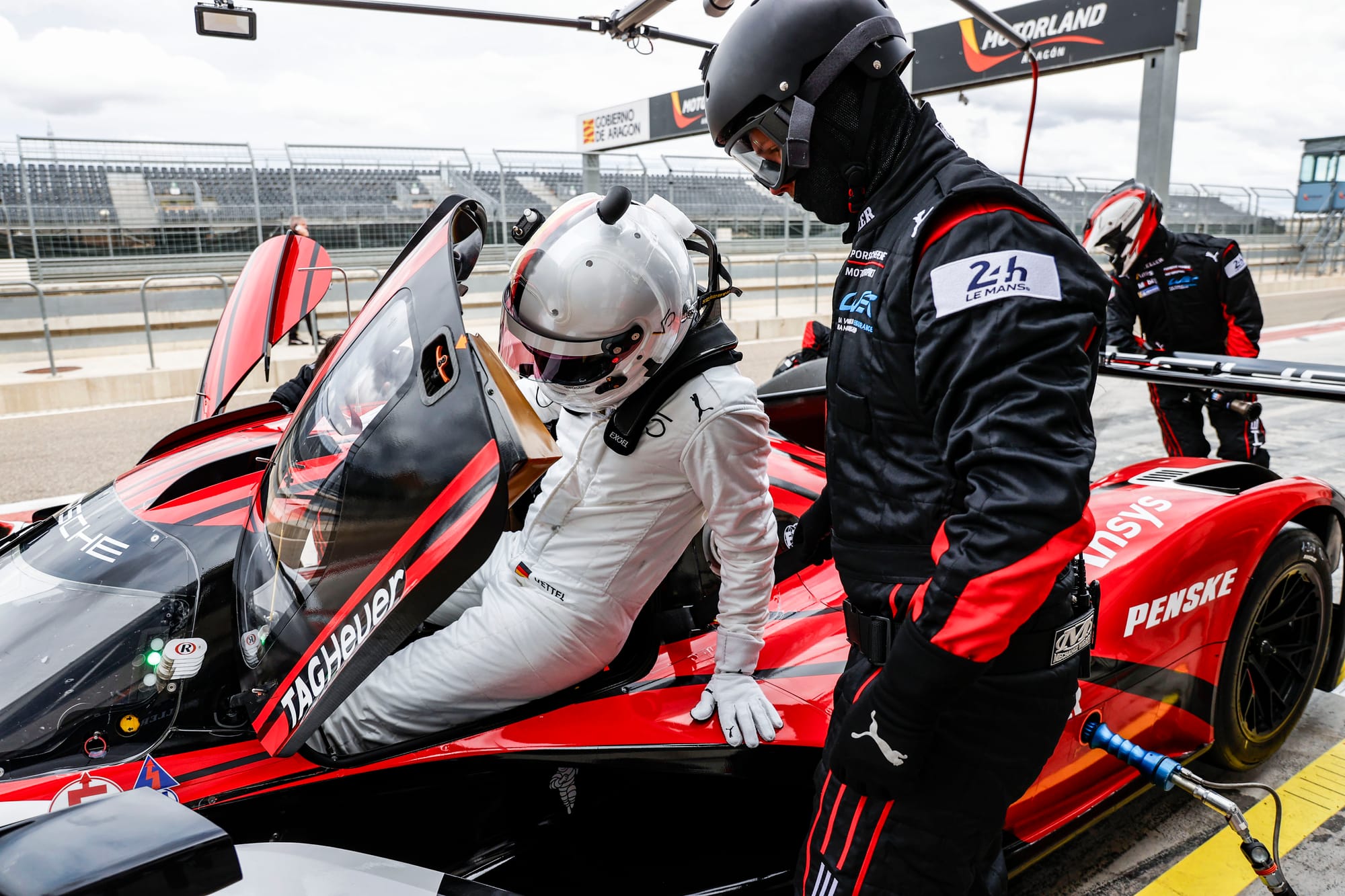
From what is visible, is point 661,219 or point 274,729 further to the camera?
point 661,219

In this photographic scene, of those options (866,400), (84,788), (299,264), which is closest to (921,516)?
(866,400)

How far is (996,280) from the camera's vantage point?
124 centimetres

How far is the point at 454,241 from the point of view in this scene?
1.58 m

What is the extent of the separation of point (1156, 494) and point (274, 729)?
2.20m

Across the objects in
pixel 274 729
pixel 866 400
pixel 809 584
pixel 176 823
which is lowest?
pixel 809 584

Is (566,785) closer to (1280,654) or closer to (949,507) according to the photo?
(949,507)

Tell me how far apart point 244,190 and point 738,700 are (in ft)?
46.6

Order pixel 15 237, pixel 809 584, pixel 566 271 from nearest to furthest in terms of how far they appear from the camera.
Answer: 1. pixel 566 271
2. pixel 809 584
3. pixel 15 237

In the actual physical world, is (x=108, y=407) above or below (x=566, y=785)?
below

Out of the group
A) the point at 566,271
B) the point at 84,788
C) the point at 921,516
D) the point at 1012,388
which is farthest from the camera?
the point at 566,271

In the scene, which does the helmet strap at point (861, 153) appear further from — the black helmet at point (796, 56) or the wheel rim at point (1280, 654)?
the wheel rim at point (1280, 654)

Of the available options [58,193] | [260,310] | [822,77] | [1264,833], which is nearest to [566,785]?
[822,77]

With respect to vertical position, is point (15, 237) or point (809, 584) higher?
point (15, 237)

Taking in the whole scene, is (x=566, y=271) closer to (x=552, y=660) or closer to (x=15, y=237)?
(x=552, y=660)
